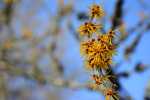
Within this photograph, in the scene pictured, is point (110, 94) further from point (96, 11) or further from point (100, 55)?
point (96, 11)

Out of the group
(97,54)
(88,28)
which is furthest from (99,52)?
(88,28)

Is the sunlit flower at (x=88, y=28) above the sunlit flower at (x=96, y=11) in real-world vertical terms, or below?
below

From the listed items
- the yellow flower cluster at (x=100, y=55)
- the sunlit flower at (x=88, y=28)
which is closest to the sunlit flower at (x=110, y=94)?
the yellow flower cluster at (x=100, y=55)

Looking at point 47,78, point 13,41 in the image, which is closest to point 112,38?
point 47,78

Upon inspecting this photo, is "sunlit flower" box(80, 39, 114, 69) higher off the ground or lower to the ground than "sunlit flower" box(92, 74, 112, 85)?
higher

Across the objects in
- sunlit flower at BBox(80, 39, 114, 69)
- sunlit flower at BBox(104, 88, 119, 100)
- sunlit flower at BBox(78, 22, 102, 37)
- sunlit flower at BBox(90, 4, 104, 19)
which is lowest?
sunlit flower at BBox(104, 88, 119, 100)

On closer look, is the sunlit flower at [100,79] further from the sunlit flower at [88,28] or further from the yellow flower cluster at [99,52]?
the sunlit flower at [88,28]

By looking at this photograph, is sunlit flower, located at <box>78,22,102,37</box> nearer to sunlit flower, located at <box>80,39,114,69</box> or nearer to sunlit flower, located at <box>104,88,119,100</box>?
sunlit flower, located at <box>80,39,114,69</box>

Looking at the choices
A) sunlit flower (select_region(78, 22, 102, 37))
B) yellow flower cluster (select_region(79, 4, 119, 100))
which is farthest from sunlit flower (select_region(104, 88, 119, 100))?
sunlit flower (select_region(78, 22, 102, 37))
